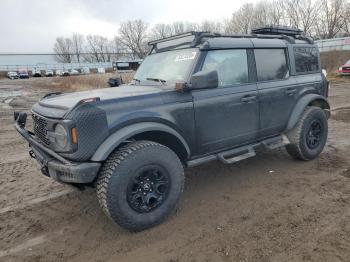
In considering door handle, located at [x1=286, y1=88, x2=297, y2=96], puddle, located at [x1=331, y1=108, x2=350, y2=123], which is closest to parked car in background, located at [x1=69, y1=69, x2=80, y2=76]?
puddle, located at [x1=331, y1=108, x2=350, y2=123]

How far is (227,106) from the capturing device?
409 cm

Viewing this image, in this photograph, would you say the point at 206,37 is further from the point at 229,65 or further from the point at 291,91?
the point at 291,91

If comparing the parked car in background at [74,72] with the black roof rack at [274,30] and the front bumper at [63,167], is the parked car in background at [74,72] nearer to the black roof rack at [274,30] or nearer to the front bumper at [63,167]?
the black roof rack at [274,30]

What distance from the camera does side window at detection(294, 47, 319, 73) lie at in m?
5.18

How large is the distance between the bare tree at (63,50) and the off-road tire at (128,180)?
10780cm

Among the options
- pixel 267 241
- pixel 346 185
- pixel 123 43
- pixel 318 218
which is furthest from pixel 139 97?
pixel 123 43

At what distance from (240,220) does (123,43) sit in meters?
98.1

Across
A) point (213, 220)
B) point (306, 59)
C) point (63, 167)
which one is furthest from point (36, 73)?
point (213, 220)

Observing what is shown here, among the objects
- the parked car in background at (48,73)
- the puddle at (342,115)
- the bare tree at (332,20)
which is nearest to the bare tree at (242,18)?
the bare tree at (332,20)

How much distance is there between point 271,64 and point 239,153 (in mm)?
1464

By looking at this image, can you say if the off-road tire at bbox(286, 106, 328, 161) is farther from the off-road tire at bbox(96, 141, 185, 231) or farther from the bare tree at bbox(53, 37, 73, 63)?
the bare tree at bbox(53, 37, 73, 63)

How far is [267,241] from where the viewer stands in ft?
10.1

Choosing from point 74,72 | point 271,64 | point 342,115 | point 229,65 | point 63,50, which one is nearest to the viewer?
point 229,65

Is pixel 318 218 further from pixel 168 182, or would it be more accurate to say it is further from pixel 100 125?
pixel 100 125
